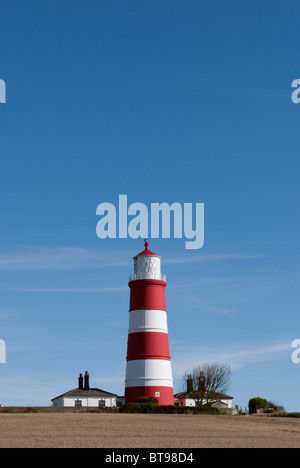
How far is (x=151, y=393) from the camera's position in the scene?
5959 centimetres

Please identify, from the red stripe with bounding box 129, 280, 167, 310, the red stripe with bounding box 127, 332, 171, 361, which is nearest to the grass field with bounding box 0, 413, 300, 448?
the red stripe with bounding box 127, 332, 171, 361

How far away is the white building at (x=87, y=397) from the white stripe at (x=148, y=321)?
24562mm

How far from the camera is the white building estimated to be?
8275 centimetres

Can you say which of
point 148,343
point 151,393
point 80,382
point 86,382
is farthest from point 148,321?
point 80,382

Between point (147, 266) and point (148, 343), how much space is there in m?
6.93

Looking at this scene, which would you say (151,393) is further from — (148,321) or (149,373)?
(148,321)

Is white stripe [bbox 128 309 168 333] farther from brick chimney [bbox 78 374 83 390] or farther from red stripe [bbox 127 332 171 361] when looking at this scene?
brick chimney [bbox 78 374 83 390]

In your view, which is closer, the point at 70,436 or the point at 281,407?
the point at 70,436

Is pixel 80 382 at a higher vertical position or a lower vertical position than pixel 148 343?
lower

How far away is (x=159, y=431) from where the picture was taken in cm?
3241

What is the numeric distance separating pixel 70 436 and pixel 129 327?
32.6 metres

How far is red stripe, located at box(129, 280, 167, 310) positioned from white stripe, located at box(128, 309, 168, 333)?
0.44 m
